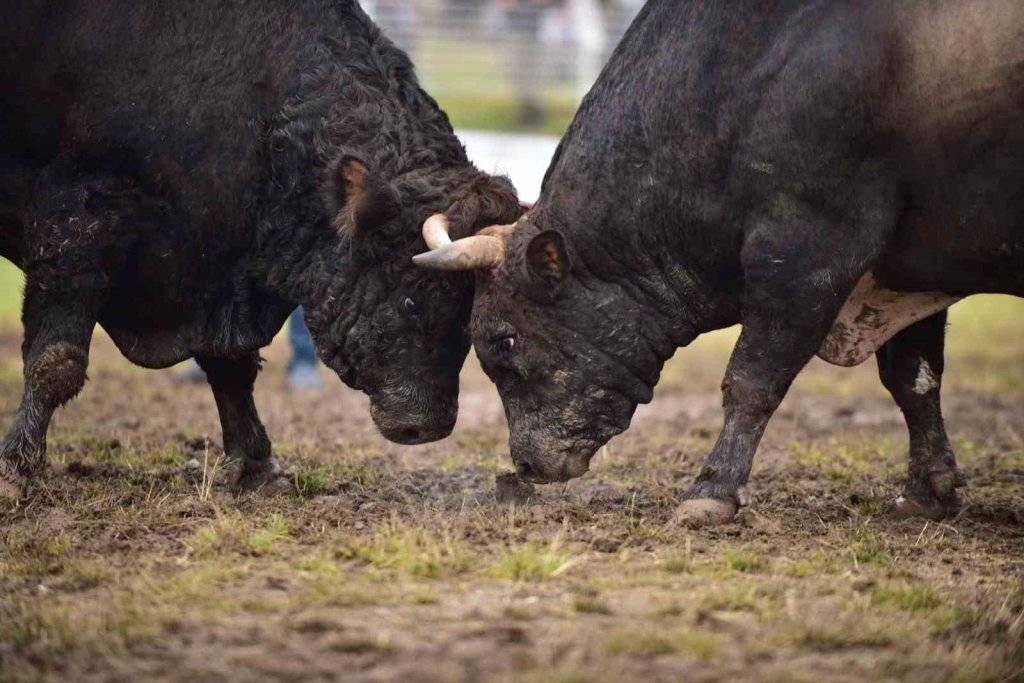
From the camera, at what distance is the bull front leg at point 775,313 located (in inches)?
250

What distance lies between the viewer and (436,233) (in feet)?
Answer: 22.8

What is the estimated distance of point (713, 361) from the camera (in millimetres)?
14531

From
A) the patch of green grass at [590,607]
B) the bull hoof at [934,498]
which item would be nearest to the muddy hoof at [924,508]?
the bull hoof at [934,498]

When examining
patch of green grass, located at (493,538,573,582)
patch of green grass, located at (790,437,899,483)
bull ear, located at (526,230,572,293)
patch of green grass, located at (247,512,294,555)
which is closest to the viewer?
patch of green grass, located at (493,538,573,582)

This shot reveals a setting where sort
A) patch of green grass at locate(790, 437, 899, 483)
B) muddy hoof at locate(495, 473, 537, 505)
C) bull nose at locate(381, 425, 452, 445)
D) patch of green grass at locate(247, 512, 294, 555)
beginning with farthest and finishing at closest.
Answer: patch of green grass at locate(790, 437, 899, 483), bull nose at locate(381, 425, 452, 445), muddy hoof at locate(495, 473, 537, 505), patch of green grass at locate(247, 512, 294, 555)

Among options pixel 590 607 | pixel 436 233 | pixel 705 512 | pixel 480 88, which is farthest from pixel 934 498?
pixel 480 88

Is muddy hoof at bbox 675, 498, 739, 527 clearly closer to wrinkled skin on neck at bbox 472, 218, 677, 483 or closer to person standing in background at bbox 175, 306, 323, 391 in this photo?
wrinkled skin on neck at bbox 472, 218, 677, 483

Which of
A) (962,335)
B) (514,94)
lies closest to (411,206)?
(962,335)

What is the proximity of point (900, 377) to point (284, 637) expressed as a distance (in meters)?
3.80

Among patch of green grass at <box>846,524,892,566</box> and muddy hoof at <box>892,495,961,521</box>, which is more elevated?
muddy hoof at <box>892,495,961,521</box>

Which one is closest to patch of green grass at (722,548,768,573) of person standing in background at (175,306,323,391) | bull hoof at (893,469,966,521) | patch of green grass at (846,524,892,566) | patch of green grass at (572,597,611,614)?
patch of green grass at (846,524,892,566)

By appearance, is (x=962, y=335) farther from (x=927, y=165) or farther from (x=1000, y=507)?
(x=927, y=165)

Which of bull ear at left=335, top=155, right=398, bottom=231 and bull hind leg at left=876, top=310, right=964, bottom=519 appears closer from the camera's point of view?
bull ear at left=335, top=155, right=398, bottom=231

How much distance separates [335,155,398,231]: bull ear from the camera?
695 cm
